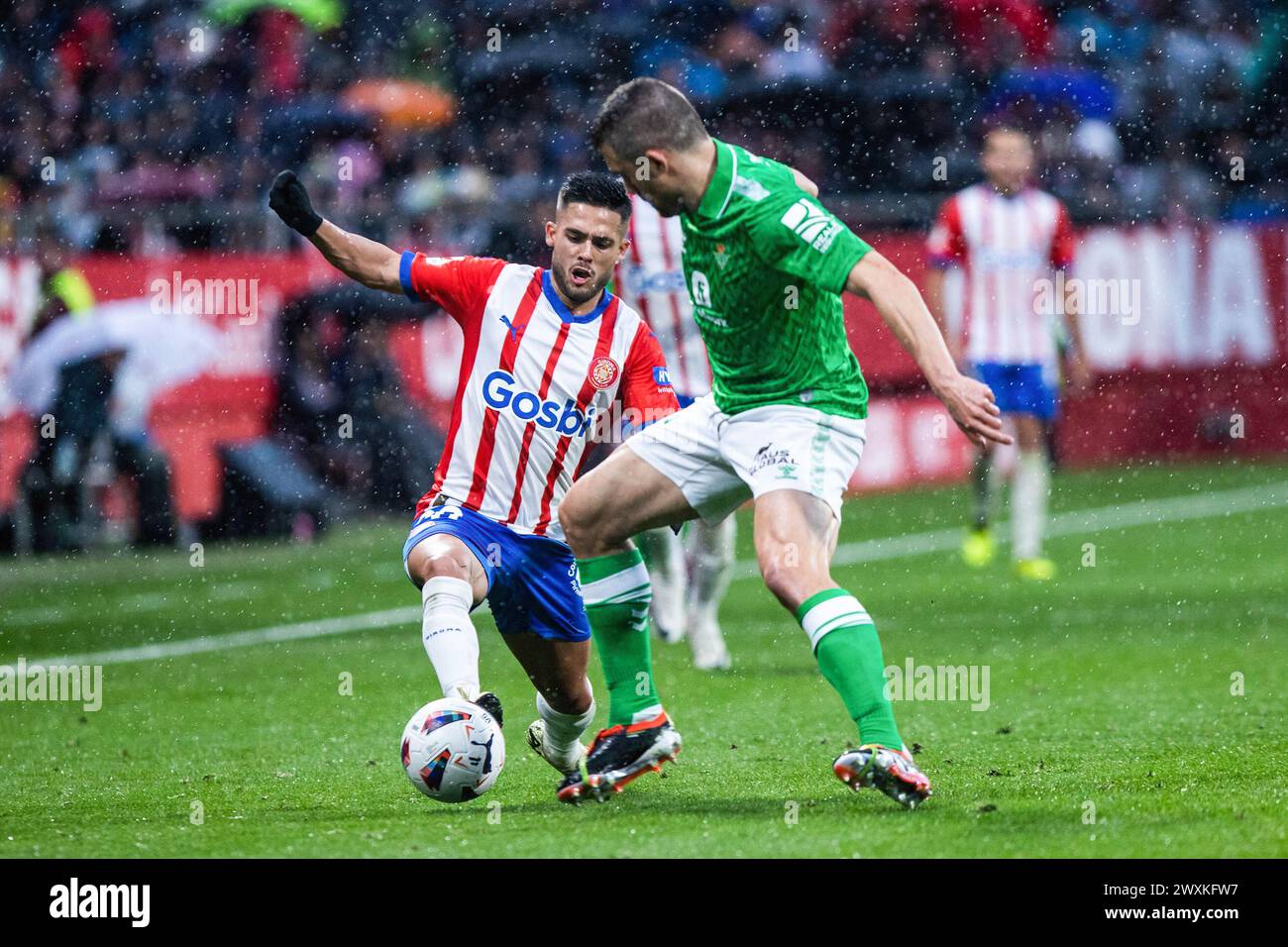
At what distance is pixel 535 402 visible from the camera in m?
5.66

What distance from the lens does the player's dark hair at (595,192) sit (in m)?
5.54

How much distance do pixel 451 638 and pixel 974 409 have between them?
4.73 feet

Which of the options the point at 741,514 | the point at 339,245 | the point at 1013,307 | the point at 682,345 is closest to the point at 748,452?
the point at 339,245

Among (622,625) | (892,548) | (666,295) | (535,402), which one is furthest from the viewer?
(892,548)

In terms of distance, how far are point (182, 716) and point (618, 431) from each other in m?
2.07

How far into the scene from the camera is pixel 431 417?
13930 mm

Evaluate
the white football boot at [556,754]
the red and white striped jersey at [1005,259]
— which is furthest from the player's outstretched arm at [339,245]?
the red and white striped jersey at [1005,259]

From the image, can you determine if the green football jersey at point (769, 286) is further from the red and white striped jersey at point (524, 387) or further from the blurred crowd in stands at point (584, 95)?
the blurred crowd in stands at point (584, 95)

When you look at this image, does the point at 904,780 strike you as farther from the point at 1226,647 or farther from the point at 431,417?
the point at 431,417

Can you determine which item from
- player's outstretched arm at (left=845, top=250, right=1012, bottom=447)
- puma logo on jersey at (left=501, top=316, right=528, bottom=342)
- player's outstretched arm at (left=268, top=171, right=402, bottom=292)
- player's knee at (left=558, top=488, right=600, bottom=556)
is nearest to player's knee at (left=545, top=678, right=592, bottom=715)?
player's knee at (left=558, top=488, right=600, bottom=556)

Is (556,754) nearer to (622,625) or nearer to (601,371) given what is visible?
(622,625)

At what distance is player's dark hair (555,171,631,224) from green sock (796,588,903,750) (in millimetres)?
1332

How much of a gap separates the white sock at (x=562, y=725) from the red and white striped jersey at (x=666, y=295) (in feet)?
9.61

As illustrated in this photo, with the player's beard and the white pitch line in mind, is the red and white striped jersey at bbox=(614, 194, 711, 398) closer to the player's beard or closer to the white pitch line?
the white pitch line
